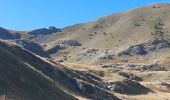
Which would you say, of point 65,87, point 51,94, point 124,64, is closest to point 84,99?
point 65,87

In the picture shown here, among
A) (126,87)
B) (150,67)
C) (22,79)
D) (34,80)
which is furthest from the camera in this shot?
(150,67)

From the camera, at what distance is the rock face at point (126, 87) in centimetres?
8769

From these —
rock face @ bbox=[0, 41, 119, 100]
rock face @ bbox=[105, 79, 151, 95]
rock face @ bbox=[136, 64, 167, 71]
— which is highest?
rock face @ bbox=[0, 41, 119, 100]

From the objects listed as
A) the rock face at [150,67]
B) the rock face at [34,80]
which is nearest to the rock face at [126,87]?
the rock face at [34,80]

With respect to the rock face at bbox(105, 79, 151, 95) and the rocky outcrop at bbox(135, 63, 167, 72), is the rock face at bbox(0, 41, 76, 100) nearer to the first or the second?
the rock face at bbox(105, 79, 151, 95)

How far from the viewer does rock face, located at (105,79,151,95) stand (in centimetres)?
8769

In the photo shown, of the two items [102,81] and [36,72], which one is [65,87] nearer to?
[36,72]

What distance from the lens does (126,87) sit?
90.0 meters

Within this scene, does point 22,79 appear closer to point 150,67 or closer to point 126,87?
point 126,87

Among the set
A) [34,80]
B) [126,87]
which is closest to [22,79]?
[34,80]

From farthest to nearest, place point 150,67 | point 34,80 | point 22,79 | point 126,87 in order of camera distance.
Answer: point 150,67 < point 126,87 < point 34,80 < point 22,79

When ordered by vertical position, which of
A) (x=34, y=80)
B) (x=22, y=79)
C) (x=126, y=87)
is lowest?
(x=126, y=87)

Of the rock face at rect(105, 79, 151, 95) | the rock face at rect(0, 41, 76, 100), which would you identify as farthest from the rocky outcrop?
the rock face at rect(0, 41, 76, 100)

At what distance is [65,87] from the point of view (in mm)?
67125
